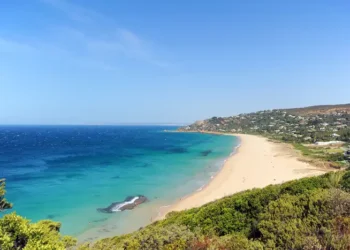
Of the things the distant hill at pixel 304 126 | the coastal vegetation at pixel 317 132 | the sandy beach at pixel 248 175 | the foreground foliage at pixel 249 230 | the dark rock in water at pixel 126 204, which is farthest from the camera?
the distant hill at pixel 304 126

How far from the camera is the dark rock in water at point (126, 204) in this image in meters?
29.0

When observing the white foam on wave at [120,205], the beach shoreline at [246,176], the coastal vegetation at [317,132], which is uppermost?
the coastal vegetation at [317,132]

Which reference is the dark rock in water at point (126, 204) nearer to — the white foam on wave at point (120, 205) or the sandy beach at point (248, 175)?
the white foam on wave at point (120, 205)

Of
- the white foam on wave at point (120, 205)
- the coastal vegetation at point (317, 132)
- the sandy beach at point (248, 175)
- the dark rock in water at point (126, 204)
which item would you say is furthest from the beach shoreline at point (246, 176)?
the coastal vegetation at point (317, 132)

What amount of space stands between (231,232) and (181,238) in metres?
4.33

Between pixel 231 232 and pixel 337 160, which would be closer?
pixel 231 232

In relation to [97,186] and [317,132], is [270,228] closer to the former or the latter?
[97,186]

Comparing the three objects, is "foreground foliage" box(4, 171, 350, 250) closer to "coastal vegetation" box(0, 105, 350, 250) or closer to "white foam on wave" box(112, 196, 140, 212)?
"coastal vegetation" box(0, 105, 350, 250)

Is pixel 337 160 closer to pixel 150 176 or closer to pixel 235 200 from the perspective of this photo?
pixel 150 176

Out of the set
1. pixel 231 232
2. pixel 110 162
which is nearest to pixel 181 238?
pixel 231 232

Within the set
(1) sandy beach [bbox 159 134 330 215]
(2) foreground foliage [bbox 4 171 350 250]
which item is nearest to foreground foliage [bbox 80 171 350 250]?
(2) foreground foliage [bbox 4 171 350 250]

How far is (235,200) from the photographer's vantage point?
16141 millimetres

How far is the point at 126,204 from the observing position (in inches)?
1203

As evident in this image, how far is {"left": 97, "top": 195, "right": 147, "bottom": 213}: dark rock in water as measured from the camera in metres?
29.0
